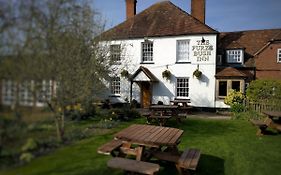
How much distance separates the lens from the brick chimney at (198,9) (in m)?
23.2

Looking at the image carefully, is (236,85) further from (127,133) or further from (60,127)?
(60,127)

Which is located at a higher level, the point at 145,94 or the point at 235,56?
the point at 235,56

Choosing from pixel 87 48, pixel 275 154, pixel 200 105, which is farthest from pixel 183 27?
pixel 87 48

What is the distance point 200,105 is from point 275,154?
1226 cm

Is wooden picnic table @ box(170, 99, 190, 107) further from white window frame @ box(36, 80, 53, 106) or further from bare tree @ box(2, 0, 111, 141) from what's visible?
white window frame @ box(36, 80, 53, 106)

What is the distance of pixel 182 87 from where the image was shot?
69.4 feet

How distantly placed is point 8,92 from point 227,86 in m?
19.7

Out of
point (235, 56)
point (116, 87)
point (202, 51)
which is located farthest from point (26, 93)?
point (235, 56)

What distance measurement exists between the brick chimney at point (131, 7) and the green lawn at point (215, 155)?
55.7 ft

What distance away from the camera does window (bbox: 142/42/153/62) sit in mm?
22234

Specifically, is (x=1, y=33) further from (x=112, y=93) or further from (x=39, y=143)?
(x=112, y=93)

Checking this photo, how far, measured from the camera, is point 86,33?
3.19 meters

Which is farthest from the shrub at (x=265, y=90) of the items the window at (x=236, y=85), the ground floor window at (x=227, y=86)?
the window at (x=236, y=85)

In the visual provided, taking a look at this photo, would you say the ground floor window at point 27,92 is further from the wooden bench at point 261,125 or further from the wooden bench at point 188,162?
the wooden bench at point 261,125
